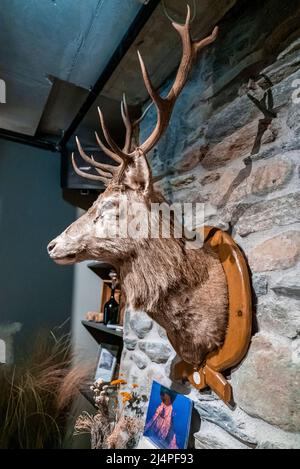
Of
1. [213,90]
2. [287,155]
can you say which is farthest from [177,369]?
[213,90]

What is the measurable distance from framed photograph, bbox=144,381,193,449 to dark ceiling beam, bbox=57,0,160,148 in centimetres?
139

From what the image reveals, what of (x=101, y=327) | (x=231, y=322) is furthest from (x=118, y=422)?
(x=231, y=322)

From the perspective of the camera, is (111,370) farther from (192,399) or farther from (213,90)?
(213,90)

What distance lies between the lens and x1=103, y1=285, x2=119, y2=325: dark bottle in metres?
1.96

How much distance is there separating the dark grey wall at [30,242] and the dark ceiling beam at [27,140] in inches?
1.5

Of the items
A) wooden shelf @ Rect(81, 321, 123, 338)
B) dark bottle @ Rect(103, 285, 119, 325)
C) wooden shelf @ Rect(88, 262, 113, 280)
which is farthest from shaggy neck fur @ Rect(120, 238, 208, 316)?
wooden shelf @ Rect(88, 262, 113, 280)

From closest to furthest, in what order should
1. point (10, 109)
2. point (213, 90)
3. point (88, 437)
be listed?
point (213, 90) → point (88, 437) → point (10, 109)

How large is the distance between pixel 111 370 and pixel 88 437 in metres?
0.38

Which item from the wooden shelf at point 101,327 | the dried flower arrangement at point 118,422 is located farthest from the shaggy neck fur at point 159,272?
the wooden shelf at point 101,327

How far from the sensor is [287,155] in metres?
0.79

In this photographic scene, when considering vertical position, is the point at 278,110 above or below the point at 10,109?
below

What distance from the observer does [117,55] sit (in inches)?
52.7

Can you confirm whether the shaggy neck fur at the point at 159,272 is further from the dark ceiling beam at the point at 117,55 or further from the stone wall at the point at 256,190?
the dark ceiling beam at the point at 117,55
